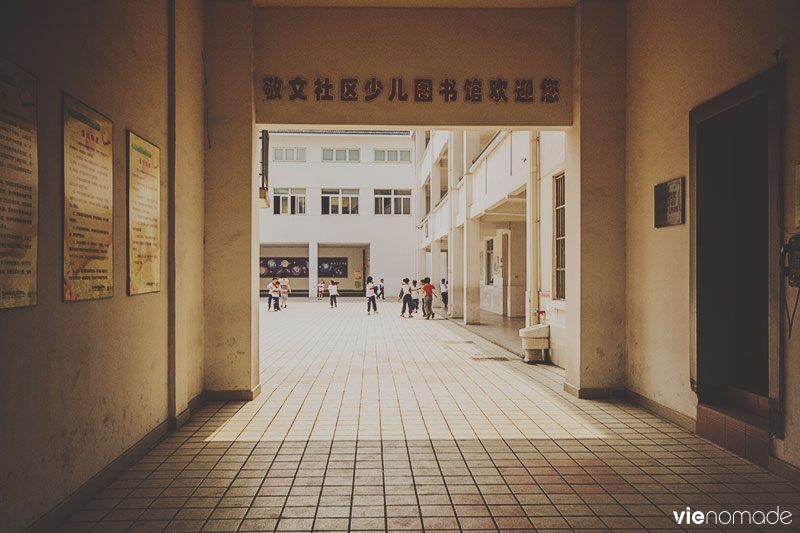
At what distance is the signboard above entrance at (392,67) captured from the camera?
648 centimetres

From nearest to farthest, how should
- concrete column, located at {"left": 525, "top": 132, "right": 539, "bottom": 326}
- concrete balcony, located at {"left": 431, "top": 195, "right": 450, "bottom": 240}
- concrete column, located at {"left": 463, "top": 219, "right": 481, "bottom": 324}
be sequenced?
1. concrete column, located at {"left": 525, "top": 132, "right": 539, "bottom": 326}
2. concrete column, located at {"left": 463, "top": 219, "right": 481, "bottom": 324}
3. concrete balcony, located at {"left": 431, "top": 195, "right": 450, "bottom": 240}

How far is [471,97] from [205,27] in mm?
3338

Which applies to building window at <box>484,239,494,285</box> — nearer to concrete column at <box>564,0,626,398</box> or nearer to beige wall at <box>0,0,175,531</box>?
concrete column at <box>564,0,626,398</box>

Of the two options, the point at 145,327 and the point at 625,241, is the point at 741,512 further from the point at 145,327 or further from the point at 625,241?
the point at 145,327

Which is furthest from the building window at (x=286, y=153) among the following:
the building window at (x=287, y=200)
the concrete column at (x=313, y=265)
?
the concrete column at (x=313, y=265)

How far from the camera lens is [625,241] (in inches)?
255

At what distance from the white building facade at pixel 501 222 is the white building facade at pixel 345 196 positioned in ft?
8.90

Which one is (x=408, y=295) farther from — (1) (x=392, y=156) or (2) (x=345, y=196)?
(1) (x=392, y=156)

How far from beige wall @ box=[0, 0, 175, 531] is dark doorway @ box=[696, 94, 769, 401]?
5.11m

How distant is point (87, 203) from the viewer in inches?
144

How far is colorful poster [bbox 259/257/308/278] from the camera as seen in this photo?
35.2 metres

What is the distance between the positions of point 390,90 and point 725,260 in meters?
4.13

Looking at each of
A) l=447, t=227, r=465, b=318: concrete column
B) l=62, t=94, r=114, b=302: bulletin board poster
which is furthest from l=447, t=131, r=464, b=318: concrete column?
l=62, t=94, r=114, b=302: bulletin board poster

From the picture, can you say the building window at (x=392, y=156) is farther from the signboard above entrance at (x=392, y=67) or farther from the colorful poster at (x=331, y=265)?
the signboard above entrance at (x=392, y=67)
